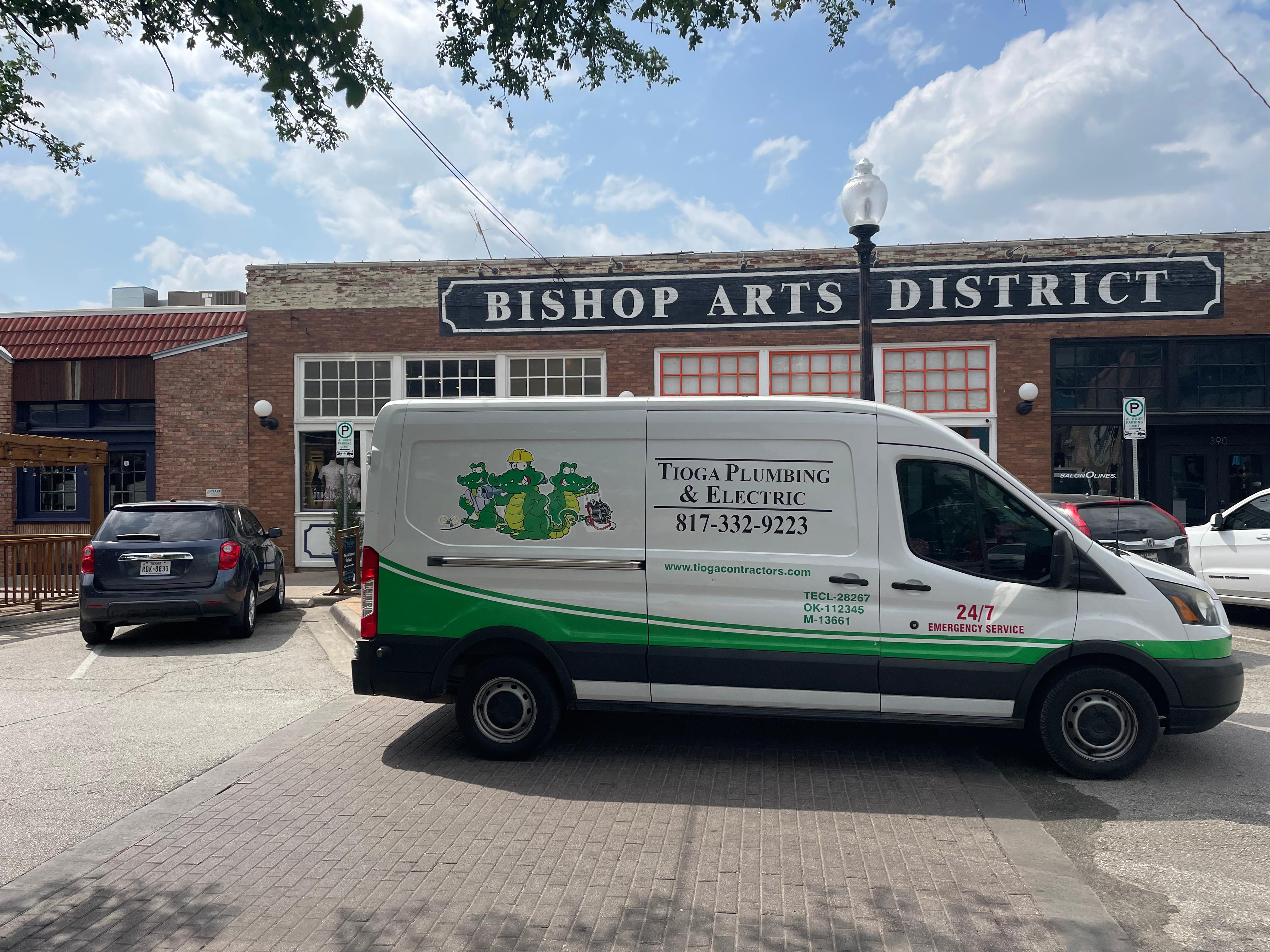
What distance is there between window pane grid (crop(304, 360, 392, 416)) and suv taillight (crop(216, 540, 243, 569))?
689cm

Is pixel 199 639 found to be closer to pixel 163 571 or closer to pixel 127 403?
pixel 163 571

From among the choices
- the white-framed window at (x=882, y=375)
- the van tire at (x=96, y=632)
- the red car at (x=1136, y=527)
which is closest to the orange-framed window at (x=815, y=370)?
the white-framed window at (x=882, y=375)

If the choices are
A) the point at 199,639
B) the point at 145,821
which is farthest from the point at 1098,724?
the point at 199,639

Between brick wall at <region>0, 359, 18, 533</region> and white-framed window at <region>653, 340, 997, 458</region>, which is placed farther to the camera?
brick wall at <region>0, 359, 18, 533</region>

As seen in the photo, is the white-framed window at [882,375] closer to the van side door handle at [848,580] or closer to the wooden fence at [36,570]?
the wooden fence at [36,570]

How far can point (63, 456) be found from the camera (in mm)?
13812

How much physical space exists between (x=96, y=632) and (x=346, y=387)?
304 inches

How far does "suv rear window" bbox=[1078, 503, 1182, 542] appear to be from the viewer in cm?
934

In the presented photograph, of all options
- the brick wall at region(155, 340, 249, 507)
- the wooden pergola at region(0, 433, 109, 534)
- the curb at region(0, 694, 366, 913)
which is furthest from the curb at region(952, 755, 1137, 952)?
the brick wall at region(155, 340, 249, 507)

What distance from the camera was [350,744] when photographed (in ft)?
20.8

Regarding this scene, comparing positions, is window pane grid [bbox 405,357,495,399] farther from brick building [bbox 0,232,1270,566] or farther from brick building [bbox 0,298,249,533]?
brick building [bbox 0,298,249,533]

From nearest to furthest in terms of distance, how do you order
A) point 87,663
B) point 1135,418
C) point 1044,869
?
point 1044,869 < point 87,663 < point 1135,418

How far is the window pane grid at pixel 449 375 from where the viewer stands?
17.1 m

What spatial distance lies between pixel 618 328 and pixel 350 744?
37.5ft
